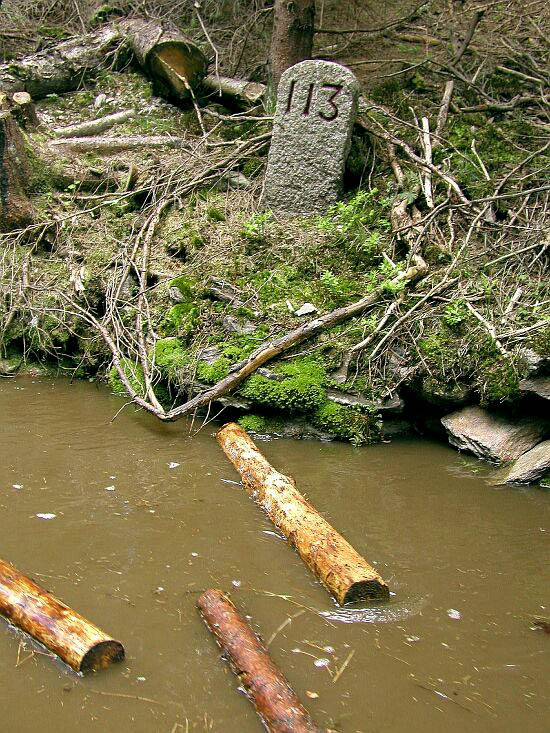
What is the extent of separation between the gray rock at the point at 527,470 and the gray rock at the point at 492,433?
0.21 m

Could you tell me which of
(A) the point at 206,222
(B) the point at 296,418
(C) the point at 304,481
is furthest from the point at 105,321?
(C) the point at 304,481

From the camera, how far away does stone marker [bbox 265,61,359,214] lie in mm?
7363

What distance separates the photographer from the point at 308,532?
388 centimetres

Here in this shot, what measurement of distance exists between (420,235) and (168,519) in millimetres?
3904

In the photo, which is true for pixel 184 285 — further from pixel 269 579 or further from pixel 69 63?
pixel 69 63

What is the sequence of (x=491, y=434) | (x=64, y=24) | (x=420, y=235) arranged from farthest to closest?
(x=64, y=24) < (x=420, y=235) < (x=491, y=434)

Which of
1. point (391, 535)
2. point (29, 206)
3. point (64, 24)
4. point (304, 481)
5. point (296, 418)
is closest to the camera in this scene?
point (391, 535)

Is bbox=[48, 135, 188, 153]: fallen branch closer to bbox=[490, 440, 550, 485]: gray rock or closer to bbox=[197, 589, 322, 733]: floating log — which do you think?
bbox=[490, 440, 550, 485]: gray rock

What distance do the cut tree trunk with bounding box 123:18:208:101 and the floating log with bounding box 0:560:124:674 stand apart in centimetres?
849

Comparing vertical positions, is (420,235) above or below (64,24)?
below

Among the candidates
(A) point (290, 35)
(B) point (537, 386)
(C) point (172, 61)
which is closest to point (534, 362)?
(B) point (537, 386)

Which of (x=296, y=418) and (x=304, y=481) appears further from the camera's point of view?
(x=296, y=418)

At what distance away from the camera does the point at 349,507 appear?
4.52 metres

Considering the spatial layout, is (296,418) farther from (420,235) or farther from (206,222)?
(206,222)
